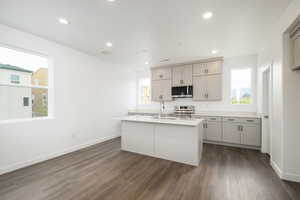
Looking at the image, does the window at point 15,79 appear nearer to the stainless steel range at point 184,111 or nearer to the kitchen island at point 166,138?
the kitchen island at point 166,138

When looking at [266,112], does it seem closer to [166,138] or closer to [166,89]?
[166,138]

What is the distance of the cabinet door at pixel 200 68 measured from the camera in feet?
14.1

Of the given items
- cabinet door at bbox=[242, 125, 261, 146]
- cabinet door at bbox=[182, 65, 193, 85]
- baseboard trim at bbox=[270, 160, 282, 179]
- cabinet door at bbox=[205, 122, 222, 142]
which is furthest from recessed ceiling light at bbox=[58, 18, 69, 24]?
cabinet door at bbox=[242, 125, 261, 146]

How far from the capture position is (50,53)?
2980 millimetres

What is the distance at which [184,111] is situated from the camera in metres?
4.61

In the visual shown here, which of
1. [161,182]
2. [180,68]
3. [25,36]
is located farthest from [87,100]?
[180,68]

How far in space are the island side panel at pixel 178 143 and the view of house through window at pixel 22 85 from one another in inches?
109

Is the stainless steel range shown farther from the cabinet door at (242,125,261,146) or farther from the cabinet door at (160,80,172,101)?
the cabinet door at (242,125,261,146)

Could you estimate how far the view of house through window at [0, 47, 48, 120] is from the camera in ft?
7.95

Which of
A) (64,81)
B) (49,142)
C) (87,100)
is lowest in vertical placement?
(49,142)


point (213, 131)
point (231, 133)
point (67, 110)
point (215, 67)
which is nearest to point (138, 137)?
point (67, 110)

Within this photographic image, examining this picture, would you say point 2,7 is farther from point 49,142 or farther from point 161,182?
point 161,182

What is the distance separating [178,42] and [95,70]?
8.76ft

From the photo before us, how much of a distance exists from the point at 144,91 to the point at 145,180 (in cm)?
423
